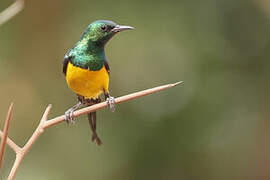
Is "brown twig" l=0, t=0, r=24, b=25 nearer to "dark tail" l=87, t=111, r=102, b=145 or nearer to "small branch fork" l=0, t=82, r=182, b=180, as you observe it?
"small branch fork" l=0, t=82, r=182, b=180

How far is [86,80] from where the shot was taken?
2.33 meters

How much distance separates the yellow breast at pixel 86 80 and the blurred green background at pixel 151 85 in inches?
109

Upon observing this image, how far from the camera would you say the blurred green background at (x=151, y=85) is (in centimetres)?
533

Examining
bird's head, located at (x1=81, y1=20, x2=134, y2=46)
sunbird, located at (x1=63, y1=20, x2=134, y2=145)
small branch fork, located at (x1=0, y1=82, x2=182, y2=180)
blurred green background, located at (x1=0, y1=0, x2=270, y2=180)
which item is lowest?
blurred green background, located at (x1=0, y1=0, x2=270, y2=180)

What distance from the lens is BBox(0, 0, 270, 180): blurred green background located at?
533 centimetres

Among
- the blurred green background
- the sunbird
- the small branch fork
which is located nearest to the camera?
the small branch fork

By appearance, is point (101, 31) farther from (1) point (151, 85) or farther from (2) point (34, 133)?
(1) point (151, 85)

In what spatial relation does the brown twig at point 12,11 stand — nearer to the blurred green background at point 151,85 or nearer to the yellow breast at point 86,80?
the yellow breast at point 86,80

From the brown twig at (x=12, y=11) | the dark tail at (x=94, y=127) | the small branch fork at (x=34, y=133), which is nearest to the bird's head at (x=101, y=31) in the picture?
the dark tail at (x=94, y=127)

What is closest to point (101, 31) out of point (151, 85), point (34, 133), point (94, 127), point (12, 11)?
point (94, 127)

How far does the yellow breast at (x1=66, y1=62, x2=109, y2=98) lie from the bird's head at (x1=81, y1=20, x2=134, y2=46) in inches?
6.3

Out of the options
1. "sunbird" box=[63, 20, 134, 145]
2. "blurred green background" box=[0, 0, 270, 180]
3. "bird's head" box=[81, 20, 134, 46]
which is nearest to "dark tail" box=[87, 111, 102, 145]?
"sunbird" box=[63, 20, 134, 145]

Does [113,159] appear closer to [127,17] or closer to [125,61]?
[125,61]

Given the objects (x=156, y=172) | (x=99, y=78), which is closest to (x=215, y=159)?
(x=156, y=172)
